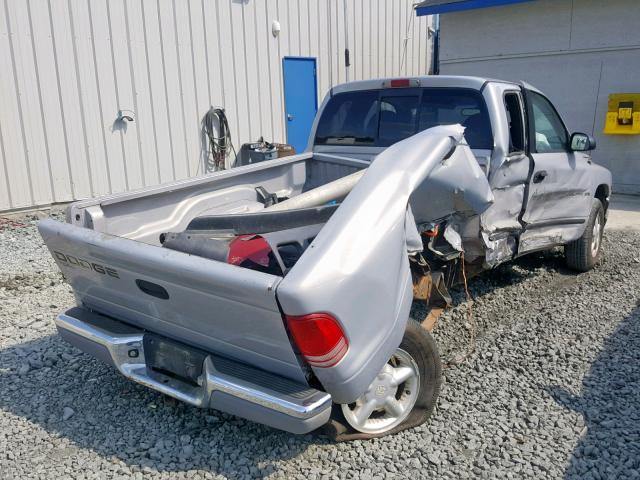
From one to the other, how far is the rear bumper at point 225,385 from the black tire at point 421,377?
25.1 inches

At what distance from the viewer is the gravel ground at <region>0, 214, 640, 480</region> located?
289 cm

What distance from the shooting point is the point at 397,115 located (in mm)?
4719

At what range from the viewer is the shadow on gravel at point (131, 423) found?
2953mm

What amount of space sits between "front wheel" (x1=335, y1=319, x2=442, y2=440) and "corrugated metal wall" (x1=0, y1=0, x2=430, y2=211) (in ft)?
22.2

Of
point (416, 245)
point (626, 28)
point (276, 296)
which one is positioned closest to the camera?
point (276, 296)

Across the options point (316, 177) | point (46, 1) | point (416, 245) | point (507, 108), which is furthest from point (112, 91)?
point (416, 245)

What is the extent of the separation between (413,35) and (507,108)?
11.1 metres

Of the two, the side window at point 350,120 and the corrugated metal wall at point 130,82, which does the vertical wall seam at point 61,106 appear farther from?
the side window at point 350,120

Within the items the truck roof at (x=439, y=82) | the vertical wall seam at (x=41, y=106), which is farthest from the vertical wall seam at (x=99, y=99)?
the truck roof at (x=439, y=82)

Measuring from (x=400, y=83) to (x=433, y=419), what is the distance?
271cm

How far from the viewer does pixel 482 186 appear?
11.8ft

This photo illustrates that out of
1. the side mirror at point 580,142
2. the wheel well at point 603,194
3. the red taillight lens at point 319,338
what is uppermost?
the side mirror at point 580,142

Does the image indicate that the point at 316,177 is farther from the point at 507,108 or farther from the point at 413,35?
the point at 413,35

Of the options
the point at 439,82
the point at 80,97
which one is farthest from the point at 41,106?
the point at 439,82
